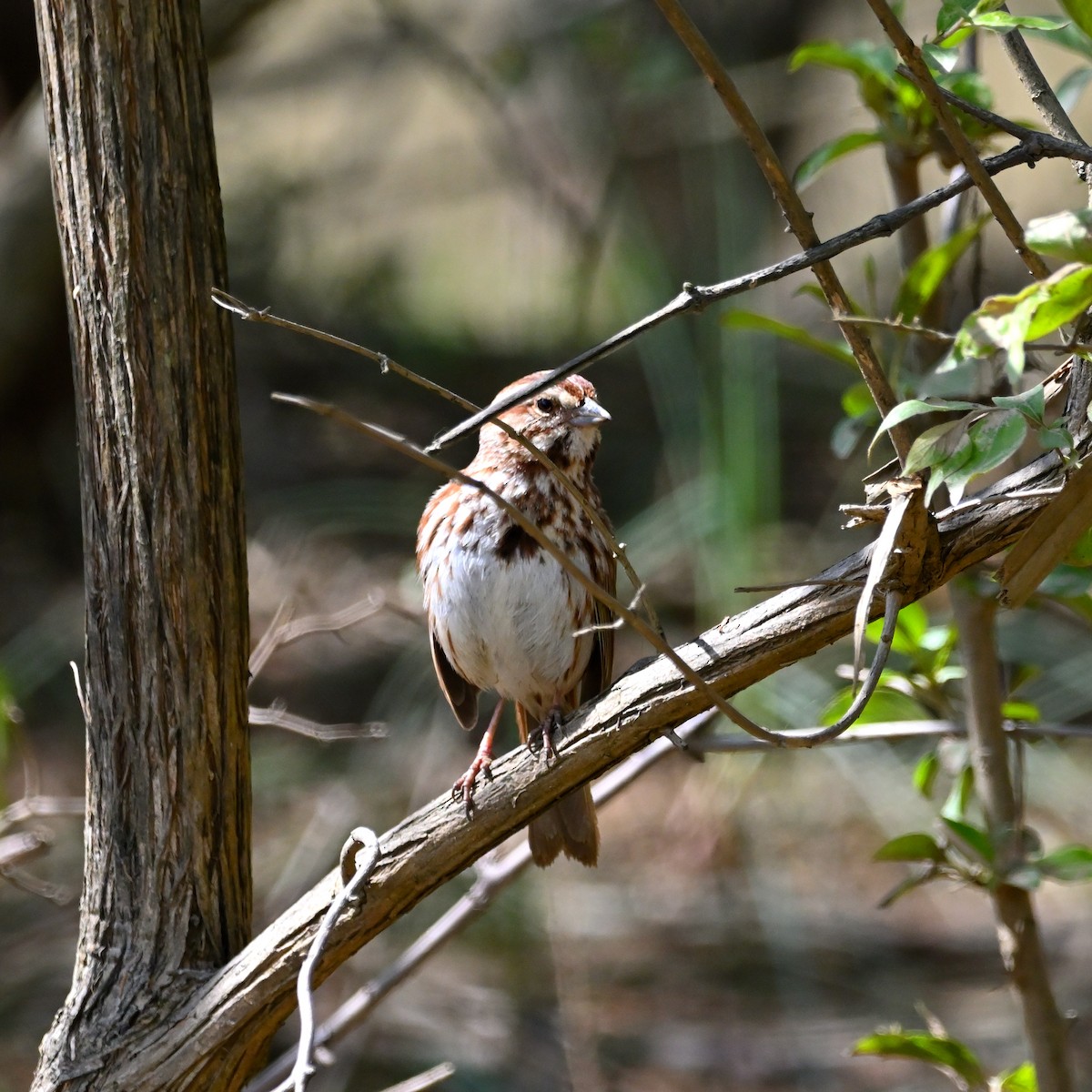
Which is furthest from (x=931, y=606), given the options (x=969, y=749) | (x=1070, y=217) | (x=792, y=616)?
(x=1070, y=217)

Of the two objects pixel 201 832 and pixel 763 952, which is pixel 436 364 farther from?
pixel 201 832

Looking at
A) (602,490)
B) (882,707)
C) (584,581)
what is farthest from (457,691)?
(602,490)

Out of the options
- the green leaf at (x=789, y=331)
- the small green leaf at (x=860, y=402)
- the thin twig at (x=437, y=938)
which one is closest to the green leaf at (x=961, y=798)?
the thin twig at (x=437, y=938)

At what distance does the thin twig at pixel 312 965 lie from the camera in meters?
1.83

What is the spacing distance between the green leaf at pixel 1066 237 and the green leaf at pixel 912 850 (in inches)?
55.2

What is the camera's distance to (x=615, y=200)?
25.5ft

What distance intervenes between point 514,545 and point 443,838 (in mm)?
1211

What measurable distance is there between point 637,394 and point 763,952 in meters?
3.68

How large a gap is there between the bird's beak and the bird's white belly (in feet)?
1.47

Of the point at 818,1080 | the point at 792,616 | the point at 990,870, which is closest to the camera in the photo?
the point at 792,616

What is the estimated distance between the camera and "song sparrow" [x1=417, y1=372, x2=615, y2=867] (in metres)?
3.41

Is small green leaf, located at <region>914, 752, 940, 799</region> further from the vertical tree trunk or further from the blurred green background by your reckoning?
the vertical tree trunk

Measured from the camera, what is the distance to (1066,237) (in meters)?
1.51

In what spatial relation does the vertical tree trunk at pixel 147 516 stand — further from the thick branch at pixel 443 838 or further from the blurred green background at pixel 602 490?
the blurred green background at pixel 602 490
